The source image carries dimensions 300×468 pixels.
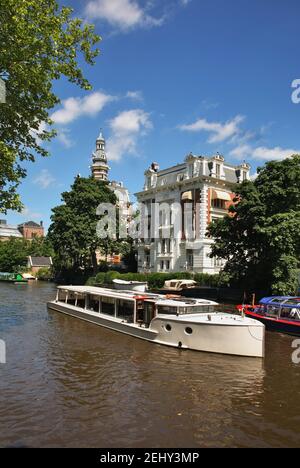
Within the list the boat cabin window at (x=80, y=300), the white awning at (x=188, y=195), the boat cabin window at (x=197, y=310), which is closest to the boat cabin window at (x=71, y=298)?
the boat cabin window at (x=80, y=300)

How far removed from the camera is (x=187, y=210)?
57.6 m

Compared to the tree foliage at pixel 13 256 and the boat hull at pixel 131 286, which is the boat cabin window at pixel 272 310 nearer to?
the boat hull at pixel 131 286

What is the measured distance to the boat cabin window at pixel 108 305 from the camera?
1075 inches

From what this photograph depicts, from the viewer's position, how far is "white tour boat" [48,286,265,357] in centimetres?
1906

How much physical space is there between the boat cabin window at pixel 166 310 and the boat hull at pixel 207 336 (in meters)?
0.49

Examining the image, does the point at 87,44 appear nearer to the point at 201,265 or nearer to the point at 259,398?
the point at 259,398

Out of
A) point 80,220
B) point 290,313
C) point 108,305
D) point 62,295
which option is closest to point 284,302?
point 290,313

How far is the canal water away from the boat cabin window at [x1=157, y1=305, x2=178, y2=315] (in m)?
2.01

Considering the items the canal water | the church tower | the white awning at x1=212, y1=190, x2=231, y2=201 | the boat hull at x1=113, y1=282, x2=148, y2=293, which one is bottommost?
the canal water

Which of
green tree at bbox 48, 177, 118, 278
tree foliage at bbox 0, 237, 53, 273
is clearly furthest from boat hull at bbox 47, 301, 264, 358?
tree foliage at bbox 0, 237, 53, 273

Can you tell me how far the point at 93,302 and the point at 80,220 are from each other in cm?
3455

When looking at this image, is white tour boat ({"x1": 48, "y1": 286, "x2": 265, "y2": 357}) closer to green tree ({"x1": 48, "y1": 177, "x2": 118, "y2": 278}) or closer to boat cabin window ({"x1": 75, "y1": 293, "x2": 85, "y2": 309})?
boat cabin window ({"x1": 75, "y1": 293, "x2": 85, "y2": 309})

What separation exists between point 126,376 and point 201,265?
39173mm
